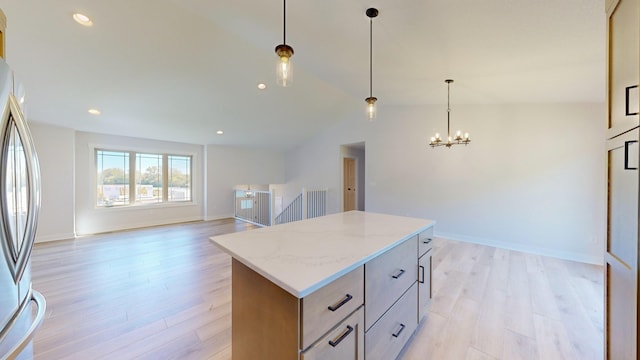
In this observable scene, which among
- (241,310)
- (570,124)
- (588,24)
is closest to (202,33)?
(241,310)

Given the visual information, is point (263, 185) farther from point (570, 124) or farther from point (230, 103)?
point (570, 124)

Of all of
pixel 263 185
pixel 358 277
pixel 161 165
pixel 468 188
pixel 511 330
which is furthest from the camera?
pixel 263 185

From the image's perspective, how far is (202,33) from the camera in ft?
9.24

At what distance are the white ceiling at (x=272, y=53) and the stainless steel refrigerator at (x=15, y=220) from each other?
197 cm

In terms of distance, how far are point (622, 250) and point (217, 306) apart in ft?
9.09

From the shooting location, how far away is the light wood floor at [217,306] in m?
1.71

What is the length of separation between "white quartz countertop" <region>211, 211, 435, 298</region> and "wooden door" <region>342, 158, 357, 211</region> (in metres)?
5.00

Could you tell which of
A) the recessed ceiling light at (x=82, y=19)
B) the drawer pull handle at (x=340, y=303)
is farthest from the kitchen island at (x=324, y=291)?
the recessed ceiling light at (x=82, y=19)

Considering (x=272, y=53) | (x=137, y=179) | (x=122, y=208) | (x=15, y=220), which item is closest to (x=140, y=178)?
(x=137, y=179)

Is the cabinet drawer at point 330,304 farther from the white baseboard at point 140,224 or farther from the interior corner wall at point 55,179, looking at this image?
the white baseboard at point 140,224

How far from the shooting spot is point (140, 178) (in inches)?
227

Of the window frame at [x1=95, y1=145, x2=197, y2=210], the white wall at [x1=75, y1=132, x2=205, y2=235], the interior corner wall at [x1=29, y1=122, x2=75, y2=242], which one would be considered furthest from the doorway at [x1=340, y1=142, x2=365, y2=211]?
the interior corner wall at [x1=29, y1=122, x2=75, y2=242]

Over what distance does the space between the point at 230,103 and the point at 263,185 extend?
404cm

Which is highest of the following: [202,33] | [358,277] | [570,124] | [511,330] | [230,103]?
[202,33]
